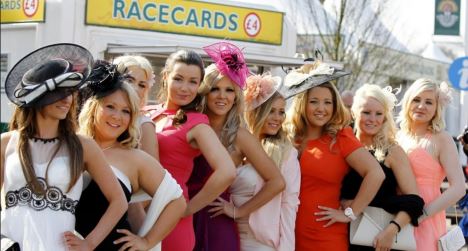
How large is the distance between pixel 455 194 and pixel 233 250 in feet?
4.98

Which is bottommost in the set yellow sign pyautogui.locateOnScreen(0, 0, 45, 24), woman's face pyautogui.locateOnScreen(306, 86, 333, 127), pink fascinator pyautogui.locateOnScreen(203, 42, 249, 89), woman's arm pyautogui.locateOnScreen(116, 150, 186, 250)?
woman's arm pyautogui.locateOnScreen(116, 150, 186, 250)

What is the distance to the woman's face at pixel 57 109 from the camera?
3549mm

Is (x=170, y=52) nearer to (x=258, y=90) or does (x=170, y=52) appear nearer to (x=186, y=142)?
(x=258, y=90)

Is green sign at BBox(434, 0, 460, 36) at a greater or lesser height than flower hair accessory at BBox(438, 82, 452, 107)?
greater

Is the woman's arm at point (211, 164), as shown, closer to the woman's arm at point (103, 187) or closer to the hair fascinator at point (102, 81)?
the hair fascinator at point (102, 81)

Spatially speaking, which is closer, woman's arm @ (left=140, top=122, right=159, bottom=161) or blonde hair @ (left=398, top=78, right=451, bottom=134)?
woman's arm @ (left=140, top=122, right=159, bottom=161)

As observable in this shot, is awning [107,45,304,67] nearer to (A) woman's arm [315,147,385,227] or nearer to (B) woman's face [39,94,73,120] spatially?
(A) woman's arm [315,147,385,227]

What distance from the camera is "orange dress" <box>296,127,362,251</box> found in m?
5.13

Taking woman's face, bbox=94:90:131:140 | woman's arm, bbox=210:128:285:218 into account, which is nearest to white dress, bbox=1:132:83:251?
woman's face, bbox=94:90:131:140

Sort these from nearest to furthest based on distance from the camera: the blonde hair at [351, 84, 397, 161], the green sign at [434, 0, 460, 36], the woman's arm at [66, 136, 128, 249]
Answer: the woman's arm at [66, 136, 128, 249] → the blonde hair at [351, 84, 397, 161] → the green sign at [434, 0, 460, 36]

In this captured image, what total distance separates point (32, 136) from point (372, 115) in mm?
2426

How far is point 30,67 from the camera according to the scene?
11.9 ft

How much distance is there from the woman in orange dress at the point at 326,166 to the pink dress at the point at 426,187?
411mm

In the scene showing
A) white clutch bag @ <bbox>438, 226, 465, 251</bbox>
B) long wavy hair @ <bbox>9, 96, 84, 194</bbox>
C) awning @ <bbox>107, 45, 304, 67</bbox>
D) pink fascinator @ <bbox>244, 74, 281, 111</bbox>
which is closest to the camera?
long wavy hair @ <bbox>9, 96, 84, 194</bbox>
